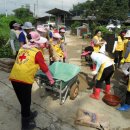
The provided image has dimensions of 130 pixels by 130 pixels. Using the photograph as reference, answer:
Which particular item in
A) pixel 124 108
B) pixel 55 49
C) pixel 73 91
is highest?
pixel 55 49

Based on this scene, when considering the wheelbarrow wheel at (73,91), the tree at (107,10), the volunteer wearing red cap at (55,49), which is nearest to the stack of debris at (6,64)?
the volunteer wearing red cap at (55,49)

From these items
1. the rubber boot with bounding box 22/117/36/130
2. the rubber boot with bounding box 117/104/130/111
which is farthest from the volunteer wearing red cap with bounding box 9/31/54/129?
the rubber boot with bounding box 117/104/130/111

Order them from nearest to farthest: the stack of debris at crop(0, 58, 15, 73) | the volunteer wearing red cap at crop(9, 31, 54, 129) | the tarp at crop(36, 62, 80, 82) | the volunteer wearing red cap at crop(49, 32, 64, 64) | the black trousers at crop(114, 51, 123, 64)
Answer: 1. the volunteer wearing red cap at crop(9, 31, 54, 129)
2. the tarp at crop(36, 62, 80, 82)
3. the volunteer wearing red cap at crop(49, 32, 64, 64)
4. the stack of debris at crop(0, 58, 15, 73)
5. the black trousers at crop(114, 51, 123, 64)

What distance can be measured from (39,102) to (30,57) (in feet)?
7.00

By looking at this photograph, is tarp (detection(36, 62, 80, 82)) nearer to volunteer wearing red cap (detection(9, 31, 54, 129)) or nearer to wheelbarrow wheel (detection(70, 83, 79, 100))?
wheelbarrow wheel (detection(70, 83, 79, 100))

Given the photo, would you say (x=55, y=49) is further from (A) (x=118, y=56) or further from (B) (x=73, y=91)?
(A) (x=118, y=56)

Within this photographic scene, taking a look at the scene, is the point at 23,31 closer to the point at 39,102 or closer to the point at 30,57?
the point at 39,102

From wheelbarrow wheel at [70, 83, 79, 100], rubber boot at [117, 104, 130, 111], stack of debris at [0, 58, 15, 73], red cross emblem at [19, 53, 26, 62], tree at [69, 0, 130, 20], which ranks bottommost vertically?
rubber boot at [117, 104, 130, 111]

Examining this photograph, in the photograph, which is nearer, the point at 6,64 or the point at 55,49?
the point at 55,49

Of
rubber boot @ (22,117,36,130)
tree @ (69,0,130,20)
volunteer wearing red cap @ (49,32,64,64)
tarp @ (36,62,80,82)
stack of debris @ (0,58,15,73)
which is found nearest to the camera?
rubber boot @ (22,117,36,130)

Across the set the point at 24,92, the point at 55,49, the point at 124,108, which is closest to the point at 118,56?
the point at 55,49

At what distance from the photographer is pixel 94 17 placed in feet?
110

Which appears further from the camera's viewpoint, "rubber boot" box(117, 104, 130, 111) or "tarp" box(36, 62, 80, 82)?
"tarp" box(36, 62, 80, 82)

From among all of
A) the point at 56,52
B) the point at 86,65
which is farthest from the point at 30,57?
the point at 86,65
